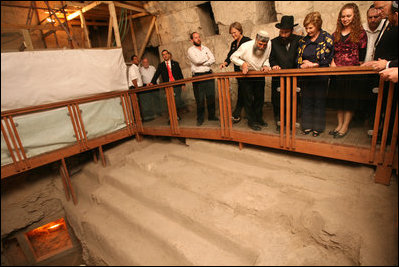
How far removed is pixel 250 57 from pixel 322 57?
940 mm

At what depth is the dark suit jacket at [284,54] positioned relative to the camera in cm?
312

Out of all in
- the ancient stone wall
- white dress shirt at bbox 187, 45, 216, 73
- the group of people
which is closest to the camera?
the group of people

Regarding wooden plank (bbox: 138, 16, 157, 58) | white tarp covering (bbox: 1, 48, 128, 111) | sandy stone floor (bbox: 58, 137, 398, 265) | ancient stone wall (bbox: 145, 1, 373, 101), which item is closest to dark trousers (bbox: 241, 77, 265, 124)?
ancient stone wall (bbox: 145, 1, 373, 101)

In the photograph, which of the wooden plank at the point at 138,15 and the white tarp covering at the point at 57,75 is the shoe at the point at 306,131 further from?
the wooden plank at the point at 138,15

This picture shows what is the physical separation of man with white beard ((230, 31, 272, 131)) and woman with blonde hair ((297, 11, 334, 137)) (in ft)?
1.57

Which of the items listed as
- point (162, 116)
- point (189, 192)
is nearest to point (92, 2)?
point (162, 116)

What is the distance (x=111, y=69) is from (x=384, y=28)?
4.62m

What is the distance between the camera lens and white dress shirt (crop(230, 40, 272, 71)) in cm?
332

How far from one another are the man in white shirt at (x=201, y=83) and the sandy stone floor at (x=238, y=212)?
576 millimetres

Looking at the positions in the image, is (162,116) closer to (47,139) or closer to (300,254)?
(47,139)

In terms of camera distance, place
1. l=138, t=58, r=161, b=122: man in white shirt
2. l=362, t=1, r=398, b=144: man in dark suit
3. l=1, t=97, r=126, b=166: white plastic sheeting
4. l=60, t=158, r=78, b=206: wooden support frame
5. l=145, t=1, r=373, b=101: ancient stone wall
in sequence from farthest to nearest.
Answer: l=138, t=58, r=161, b=122: man in white shirt < l=145, t=1, r=373, b=101: ancient stone wall < l=60, t=158, r=78, b=206: wooden support frame < l=1, t=97, r=126, b=166: white plastic sheeting < l=362, t=1, r=398, b=144: man in dark suit

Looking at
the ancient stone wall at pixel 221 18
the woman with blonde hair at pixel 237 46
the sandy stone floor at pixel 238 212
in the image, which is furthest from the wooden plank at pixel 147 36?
the sandy stone floor at pixel 238 212

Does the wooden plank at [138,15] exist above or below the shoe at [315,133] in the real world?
above

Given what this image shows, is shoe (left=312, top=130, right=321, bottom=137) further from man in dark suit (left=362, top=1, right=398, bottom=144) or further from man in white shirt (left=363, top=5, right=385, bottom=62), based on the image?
man in white shirt (left=363, top=5, right=385, bottom=62)
